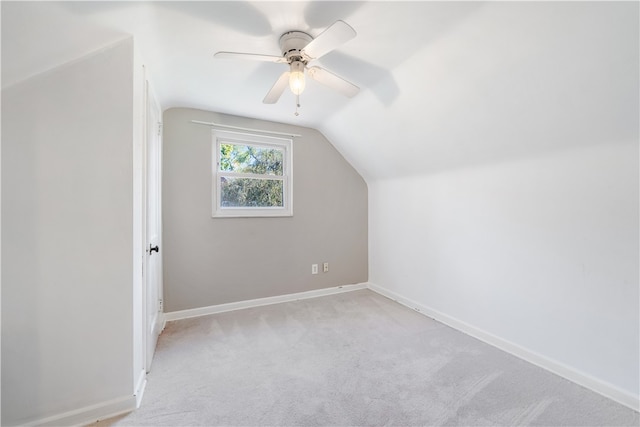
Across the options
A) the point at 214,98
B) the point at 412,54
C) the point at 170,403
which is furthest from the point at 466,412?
the point at 214,98

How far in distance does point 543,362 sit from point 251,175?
314 cm

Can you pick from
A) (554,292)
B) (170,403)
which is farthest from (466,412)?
(170,403)

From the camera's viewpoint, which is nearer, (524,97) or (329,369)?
(524,97)

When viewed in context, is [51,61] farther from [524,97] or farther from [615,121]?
[615,121]

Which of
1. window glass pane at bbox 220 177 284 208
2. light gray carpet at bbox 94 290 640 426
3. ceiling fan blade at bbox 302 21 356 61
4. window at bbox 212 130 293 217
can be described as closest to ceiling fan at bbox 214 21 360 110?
ceiling fan blade at bbox 302 21 356 61

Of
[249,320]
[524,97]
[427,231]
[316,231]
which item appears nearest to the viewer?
[524,97]

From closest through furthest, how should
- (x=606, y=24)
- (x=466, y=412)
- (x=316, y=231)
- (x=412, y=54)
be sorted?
1. (x=606, y=24)
2. (x=466, y=412)
3. (x=412, y=54)
4. (x=316, y=231)

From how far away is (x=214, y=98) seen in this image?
2533 millimetres

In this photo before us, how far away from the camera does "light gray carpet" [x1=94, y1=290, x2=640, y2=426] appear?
4.83ft

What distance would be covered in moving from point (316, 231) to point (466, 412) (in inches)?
A: 92.5

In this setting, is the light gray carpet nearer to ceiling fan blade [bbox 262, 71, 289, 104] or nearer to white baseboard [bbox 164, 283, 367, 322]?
white baseboard [bbox 164, 283, 367, 322]

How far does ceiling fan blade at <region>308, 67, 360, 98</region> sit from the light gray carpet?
6.50 feet

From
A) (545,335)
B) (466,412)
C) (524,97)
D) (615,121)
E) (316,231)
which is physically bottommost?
(466,412)

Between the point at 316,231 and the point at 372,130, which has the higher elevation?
the point at 372,130
